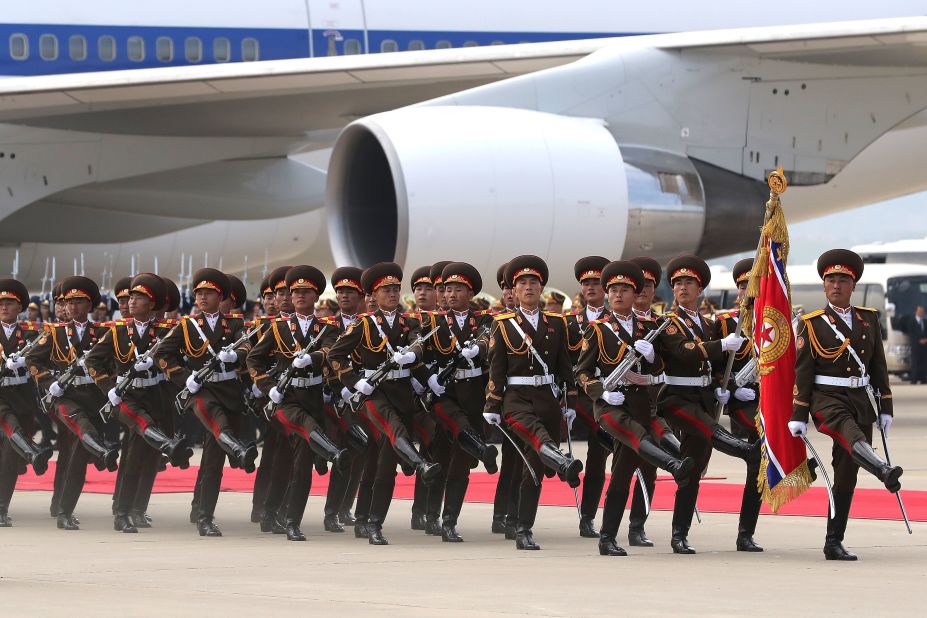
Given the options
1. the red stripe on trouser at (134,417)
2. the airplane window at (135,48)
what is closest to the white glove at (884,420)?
the red stripe on trouser at (134,417)

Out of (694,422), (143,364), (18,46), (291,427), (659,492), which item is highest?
(18,46)

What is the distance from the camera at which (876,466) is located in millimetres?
7387

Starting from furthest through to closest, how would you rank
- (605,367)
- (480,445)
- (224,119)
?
(224,119) → (480,445) → (605,367)

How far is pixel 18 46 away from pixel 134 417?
31.4ft

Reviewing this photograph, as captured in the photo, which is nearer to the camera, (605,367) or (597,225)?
(605,367)

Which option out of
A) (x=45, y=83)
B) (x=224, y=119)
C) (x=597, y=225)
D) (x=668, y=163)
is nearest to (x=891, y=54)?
(x=668, y=163)

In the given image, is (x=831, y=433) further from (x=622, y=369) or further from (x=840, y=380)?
(x=622, y=369)

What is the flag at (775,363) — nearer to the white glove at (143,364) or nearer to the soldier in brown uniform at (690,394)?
the soldier in brown uniform at (690,394)

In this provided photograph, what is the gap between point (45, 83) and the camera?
1602 centimetres

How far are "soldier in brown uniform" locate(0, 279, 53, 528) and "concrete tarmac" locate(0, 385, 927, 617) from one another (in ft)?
1.18

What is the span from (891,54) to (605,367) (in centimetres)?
913

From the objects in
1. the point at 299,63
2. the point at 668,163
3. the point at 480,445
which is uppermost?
the point at 299,63

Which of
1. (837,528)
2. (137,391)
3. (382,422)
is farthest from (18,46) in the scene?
(837,528)

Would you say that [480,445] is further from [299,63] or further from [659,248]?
[299,63]
